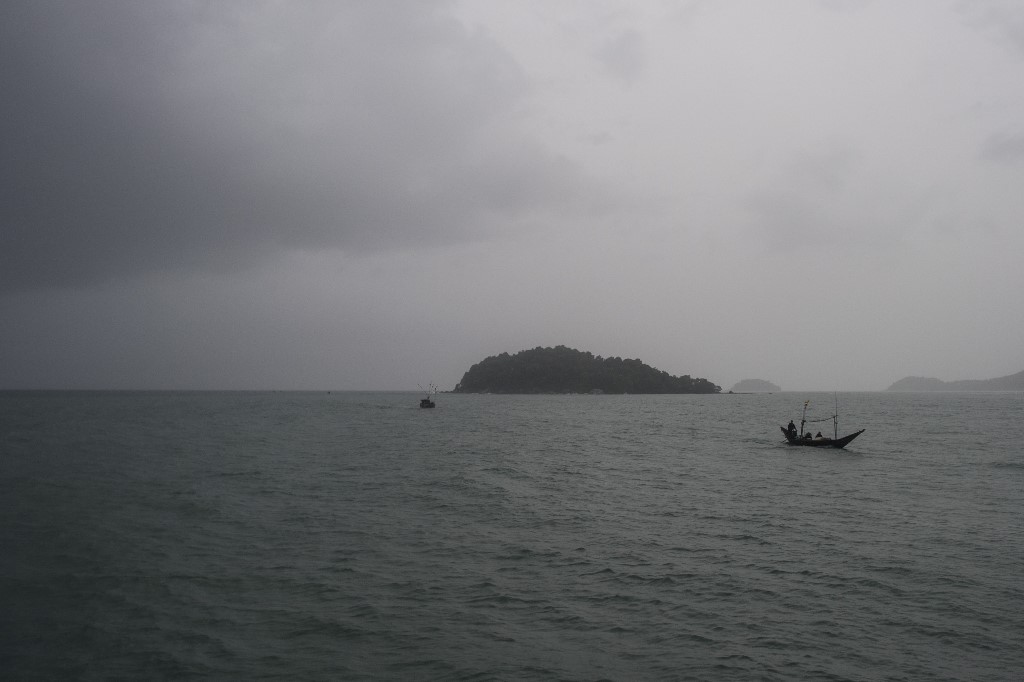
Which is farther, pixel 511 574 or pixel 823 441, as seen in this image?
pixel 823 441

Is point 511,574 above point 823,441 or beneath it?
beneath

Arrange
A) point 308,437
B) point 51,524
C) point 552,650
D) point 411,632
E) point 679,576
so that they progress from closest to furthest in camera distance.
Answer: point 552,650, point 411,632, point 679,576, point 51,524, point 308,437

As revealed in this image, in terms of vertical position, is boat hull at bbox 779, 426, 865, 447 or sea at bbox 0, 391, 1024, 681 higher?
boat hull at bbox 779, 426, 865, 447

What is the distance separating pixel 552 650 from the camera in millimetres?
12617

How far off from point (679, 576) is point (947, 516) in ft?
49.1

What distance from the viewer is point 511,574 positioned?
57.8ft

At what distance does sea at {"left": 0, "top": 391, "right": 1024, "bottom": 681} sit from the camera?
12.3 metres

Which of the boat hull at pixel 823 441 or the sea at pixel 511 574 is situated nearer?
the sea at pixel 511 574

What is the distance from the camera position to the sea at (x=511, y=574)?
12.3 m

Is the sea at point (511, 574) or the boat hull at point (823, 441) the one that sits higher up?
the boat hull at point (823, 441)

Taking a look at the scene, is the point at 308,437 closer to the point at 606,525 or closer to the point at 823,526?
the point at 606,525

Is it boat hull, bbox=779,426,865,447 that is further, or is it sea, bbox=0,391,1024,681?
boat hull, bbox=779,426,865,447

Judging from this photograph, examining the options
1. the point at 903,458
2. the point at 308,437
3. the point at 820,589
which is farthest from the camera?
the point at 308,437

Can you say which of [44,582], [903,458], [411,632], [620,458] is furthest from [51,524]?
[903,458]
